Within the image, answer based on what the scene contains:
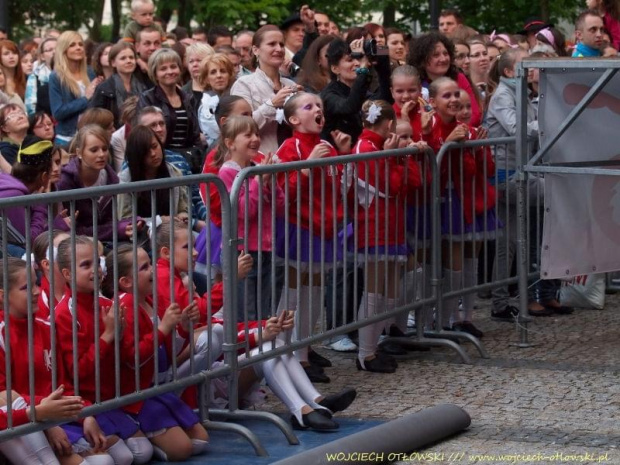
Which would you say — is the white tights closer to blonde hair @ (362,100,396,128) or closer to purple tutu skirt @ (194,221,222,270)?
purple tutu skirt @ (194,221,222,270)

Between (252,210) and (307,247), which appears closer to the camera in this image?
(252,210)

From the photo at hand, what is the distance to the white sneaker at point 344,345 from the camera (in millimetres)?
8609

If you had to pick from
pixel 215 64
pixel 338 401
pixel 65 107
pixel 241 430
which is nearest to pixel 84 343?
pixel 241 430

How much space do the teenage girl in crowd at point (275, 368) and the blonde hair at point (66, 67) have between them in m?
4.89

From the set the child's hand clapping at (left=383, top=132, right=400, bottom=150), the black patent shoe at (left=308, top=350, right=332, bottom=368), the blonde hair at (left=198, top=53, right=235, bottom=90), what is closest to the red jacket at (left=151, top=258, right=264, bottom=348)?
the black patent shoe at (left=308, top=350, right=332, bottom=368)

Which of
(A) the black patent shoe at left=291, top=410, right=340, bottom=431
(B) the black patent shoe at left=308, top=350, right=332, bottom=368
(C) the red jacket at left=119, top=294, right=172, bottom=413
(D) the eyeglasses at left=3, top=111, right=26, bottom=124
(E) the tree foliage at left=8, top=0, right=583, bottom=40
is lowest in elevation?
(B) the black patent shoe at left=308, top=350, right=332, bottom=368

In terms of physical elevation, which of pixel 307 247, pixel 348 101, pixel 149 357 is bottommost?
pixel 149 357

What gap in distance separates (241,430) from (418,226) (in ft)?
8.24

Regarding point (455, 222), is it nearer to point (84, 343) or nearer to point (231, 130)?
point (231, 130)

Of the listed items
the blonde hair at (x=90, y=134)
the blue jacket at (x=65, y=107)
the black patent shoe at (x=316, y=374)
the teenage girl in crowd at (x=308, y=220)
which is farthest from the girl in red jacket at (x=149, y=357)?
the blue jacket at (x=65, y=107)

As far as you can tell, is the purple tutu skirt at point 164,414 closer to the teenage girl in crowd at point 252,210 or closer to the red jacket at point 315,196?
the teenage girl in crowd at point 252,210

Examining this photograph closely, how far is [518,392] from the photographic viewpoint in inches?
291

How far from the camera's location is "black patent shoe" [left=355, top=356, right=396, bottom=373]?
7992 mm

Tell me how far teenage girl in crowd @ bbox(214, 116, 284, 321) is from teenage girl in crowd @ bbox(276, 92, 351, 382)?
0.32 feet
